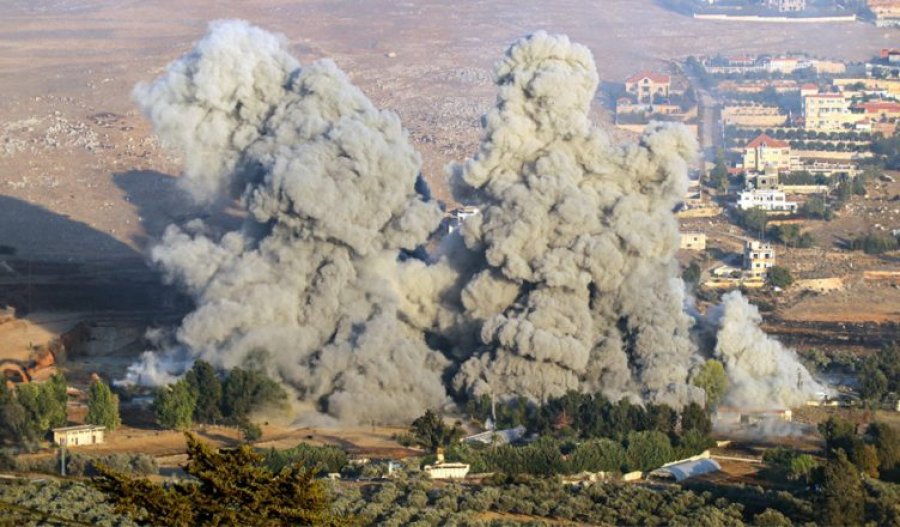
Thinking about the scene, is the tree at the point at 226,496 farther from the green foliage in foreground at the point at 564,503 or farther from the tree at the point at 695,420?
the tree at the point at 695,420

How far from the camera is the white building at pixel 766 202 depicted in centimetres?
9094

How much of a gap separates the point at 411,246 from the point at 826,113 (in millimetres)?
67814

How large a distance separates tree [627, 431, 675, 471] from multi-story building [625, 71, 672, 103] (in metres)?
73.2

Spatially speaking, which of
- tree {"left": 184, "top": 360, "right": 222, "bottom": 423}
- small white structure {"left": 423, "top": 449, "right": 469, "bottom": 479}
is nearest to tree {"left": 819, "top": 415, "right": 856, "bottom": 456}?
small white structure {"left": 423, "top": 449, "right": 469, "bottom": 479}

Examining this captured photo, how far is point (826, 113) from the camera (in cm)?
11669

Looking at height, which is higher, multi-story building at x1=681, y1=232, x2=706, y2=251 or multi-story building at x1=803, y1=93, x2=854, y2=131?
multi-story building at x1=803, y1=93, x2=854, y2=131

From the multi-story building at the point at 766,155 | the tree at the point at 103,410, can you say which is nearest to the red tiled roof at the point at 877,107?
the multi-story building at the point at 766,155

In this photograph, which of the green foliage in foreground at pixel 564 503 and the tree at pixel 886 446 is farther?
the tree at pixel 886 446

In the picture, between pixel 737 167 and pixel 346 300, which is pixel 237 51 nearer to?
pixel 346 300

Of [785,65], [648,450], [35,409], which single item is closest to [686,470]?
[648,450]

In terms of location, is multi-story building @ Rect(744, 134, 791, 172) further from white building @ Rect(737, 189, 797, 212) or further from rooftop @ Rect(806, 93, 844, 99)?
rooftop @ Rect(806, 93, 844, 99)

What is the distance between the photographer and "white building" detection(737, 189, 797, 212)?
90.9 meters

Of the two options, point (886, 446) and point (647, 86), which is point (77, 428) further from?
point (647, 86)

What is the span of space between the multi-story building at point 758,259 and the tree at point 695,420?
1104 inches
